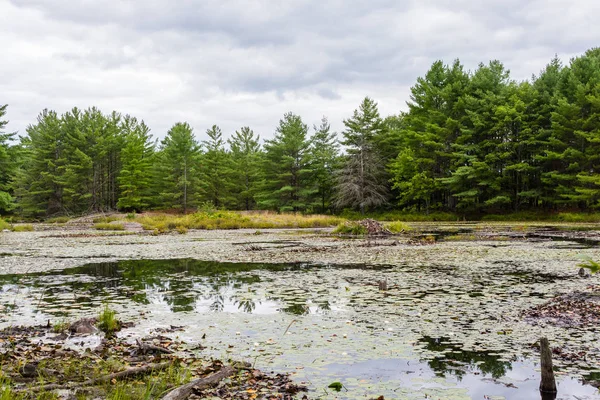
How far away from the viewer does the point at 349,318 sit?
24.5ft

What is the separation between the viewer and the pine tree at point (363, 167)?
50.5m

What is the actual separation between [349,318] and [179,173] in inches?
2139

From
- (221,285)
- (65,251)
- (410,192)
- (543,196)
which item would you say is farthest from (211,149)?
(221,285)

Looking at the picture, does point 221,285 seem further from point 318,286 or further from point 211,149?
point 211,149

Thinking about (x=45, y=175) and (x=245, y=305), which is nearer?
(x=245, y=305)

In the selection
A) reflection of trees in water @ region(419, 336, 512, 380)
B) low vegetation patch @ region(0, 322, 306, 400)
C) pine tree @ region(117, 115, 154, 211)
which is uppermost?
pine tree @ region(117, 115, 154, 211)

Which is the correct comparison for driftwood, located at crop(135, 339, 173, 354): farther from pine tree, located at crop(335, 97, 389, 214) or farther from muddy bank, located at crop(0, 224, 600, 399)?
pine tree, located at crop(335, 97, 389, 214)

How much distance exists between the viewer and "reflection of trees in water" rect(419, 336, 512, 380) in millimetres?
5094

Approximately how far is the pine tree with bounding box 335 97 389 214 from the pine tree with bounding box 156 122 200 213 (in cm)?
1831

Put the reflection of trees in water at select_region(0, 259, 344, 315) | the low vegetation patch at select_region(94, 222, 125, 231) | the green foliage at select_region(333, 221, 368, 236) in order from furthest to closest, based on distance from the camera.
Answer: the low vegetation patch at select_region(94, 222, 125, 231) < the green foliage at select_region(333, 221, 368, 236) < the reflection of trees in water at select_region(0, 259, 344, 315)

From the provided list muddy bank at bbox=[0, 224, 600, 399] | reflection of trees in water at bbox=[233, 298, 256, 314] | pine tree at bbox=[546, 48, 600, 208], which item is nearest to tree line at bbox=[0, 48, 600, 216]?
pine tree at bbox=[546, 48, 600, 208]

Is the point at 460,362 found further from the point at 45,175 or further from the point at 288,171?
the point at 45,175

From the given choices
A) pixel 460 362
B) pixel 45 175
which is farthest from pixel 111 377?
pixel 45 175

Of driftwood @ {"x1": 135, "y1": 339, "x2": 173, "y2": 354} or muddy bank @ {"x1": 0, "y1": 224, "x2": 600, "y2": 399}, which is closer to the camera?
muddy bank @ {"x1": 0, "y1": 224, "x2": 600, "y2": 399}
